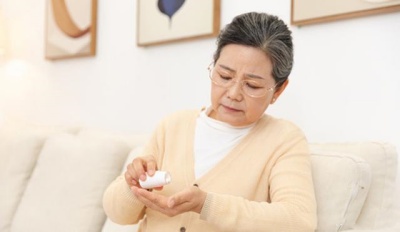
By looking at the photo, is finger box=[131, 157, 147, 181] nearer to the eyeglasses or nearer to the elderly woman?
the elderly woman

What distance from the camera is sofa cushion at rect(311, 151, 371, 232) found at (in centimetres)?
148

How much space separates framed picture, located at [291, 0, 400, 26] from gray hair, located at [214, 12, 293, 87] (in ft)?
1.63

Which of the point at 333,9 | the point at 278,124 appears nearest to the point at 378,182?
the point at 278,124

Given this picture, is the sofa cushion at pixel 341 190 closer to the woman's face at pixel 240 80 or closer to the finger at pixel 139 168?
the woman's face at pixel 240 80

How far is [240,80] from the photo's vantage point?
143 cm

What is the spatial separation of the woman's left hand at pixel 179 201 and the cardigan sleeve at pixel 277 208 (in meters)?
0.02

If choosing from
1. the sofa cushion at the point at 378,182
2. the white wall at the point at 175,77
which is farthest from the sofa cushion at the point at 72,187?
the sofa cushion at the point at 378,182

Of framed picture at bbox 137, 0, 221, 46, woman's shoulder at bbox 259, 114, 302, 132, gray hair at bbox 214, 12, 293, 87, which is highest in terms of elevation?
framed picture at bbox 137, 0, 221, 46

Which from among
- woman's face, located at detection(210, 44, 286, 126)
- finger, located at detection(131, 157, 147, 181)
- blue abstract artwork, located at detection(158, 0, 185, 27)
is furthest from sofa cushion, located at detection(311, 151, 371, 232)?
blue abstract artwork, located at detection(158, 0, 185, 27)

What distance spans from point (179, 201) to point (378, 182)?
2.18 feet

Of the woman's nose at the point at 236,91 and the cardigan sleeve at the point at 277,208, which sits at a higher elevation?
the woman's nose at the point at 236,91

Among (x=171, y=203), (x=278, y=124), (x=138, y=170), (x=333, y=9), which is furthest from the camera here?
(x=333, y=9)

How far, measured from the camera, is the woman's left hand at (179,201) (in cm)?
125

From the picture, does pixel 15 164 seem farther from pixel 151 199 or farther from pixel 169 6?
pixel 151 199
